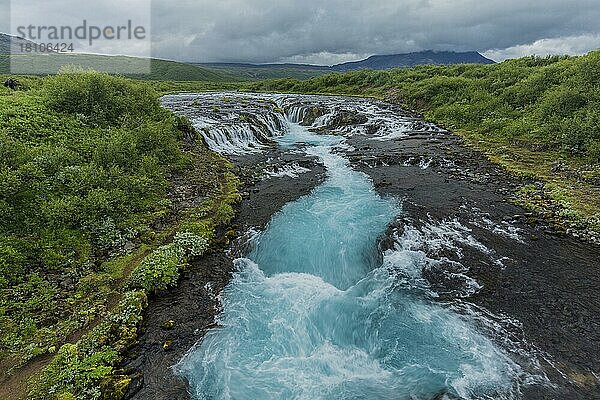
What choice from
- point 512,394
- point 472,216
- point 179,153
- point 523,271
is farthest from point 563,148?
point 179,153

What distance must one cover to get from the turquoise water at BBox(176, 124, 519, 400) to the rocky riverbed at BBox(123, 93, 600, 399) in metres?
0.58

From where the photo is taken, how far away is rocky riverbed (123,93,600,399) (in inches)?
399

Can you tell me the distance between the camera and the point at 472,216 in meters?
18.5

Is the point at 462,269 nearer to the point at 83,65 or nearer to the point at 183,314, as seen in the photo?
the point at 183,314

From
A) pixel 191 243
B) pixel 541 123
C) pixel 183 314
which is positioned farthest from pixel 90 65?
pixel 183 314

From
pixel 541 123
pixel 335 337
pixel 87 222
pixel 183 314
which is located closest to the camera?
pixel 335 337

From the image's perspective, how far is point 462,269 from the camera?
1437 cm

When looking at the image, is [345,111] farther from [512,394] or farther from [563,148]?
[512,394]

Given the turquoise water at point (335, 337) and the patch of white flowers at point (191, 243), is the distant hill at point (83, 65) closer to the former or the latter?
the patch of white flowers at point (191, 243)

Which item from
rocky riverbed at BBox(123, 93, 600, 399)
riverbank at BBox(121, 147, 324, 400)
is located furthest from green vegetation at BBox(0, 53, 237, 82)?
riverbank at BBox(121, 147, 324, 400)

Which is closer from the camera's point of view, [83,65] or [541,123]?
[541,123]

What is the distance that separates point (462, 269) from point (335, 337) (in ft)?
20.6

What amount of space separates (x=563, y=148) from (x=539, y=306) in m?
20.9

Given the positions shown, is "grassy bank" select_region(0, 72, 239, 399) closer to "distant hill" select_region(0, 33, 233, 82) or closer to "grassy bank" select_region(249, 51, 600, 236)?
"grassy bank" select_region(249, 51, 600, 236)
